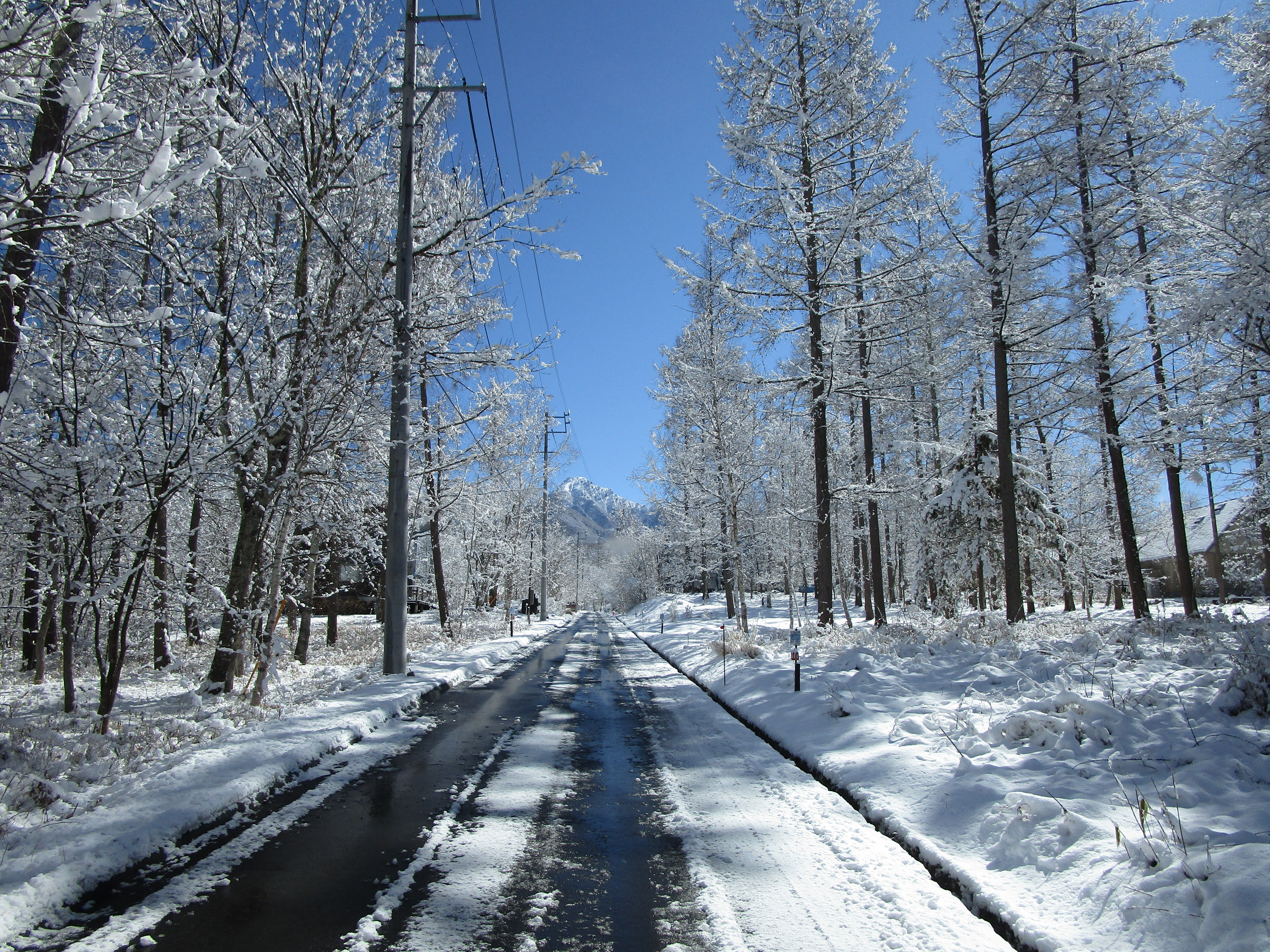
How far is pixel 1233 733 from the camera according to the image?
17.1 ft

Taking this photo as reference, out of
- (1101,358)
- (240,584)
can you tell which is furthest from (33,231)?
(1101,358)

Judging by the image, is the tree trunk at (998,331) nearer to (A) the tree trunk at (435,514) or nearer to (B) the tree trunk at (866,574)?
(A) the tree trunk at (435,514)

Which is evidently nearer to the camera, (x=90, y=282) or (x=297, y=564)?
(x=90, y=282)

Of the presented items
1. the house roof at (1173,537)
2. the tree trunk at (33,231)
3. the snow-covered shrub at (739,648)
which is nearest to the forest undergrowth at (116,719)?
the tree trunk at (33,231)

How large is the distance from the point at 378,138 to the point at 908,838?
12550 millimetres

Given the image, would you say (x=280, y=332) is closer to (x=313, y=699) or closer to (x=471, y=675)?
(x=313, y=699)

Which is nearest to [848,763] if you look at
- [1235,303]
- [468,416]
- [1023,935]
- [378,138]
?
[1023,935]

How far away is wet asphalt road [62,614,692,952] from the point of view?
3035 millimetres

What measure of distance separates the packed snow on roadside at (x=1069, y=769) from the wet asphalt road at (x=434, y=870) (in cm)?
170

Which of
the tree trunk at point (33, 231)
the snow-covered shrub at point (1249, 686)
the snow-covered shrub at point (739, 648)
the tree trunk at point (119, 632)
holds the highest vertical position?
the tree trunk at point (33, 231)

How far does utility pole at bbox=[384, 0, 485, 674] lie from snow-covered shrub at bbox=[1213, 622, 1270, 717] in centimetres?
1046

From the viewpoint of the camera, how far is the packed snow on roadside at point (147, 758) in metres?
3.58

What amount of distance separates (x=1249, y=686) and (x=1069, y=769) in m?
2.25

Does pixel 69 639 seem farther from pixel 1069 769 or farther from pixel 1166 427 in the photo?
pixel 1166 427
